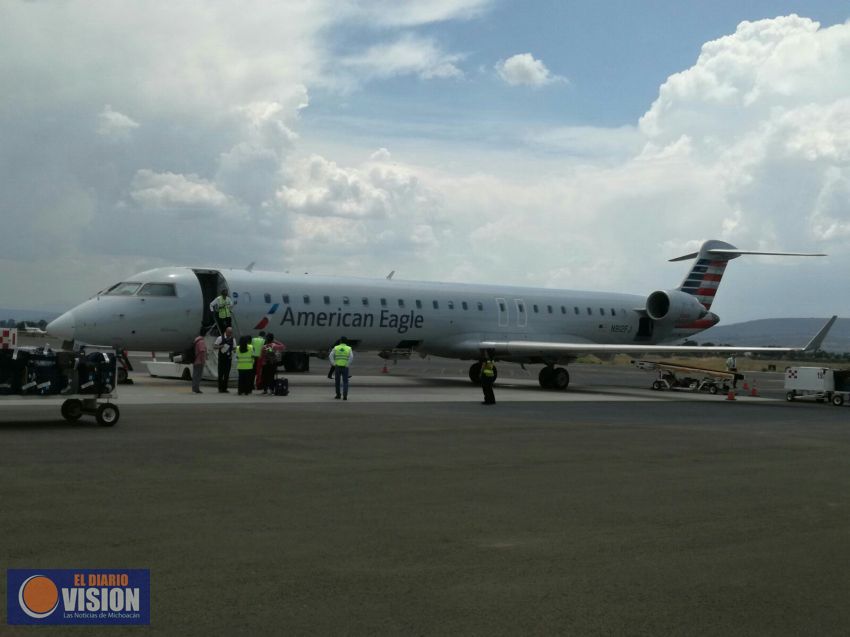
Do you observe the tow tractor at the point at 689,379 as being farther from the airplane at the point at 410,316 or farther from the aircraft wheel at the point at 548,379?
the aircraft wheel at the point at 548,379

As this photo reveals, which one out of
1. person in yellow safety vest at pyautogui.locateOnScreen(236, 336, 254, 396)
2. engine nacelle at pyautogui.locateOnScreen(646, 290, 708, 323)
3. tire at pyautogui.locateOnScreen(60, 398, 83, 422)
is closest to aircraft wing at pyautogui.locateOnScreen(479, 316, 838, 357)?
engine nacelle at pyautogui.locateOnScreen(646, 290, 708, 323)

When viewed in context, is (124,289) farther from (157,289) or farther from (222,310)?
(222,310)

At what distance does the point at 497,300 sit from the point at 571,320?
11.8 ft

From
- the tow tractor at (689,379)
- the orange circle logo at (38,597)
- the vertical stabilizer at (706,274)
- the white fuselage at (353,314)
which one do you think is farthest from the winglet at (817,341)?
the orange circle logo at (38,597)

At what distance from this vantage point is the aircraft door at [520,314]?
1323 inches

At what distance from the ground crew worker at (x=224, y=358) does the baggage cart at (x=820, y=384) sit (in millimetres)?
16065

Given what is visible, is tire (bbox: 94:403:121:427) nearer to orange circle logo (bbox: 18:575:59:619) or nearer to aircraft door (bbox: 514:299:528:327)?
orange circle logo (bbox: 18:575:59:619)

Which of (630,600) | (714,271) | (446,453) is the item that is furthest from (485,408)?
(714,271)

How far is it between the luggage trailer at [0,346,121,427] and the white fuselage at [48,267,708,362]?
11.1 m

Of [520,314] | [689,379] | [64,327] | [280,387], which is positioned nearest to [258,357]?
[280,387]

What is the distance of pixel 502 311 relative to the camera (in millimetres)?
33125

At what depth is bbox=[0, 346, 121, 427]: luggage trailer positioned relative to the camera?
44.8 feet

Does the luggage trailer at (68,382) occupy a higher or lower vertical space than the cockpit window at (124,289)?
lower

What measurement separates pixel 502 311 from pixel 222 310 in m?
10.9
